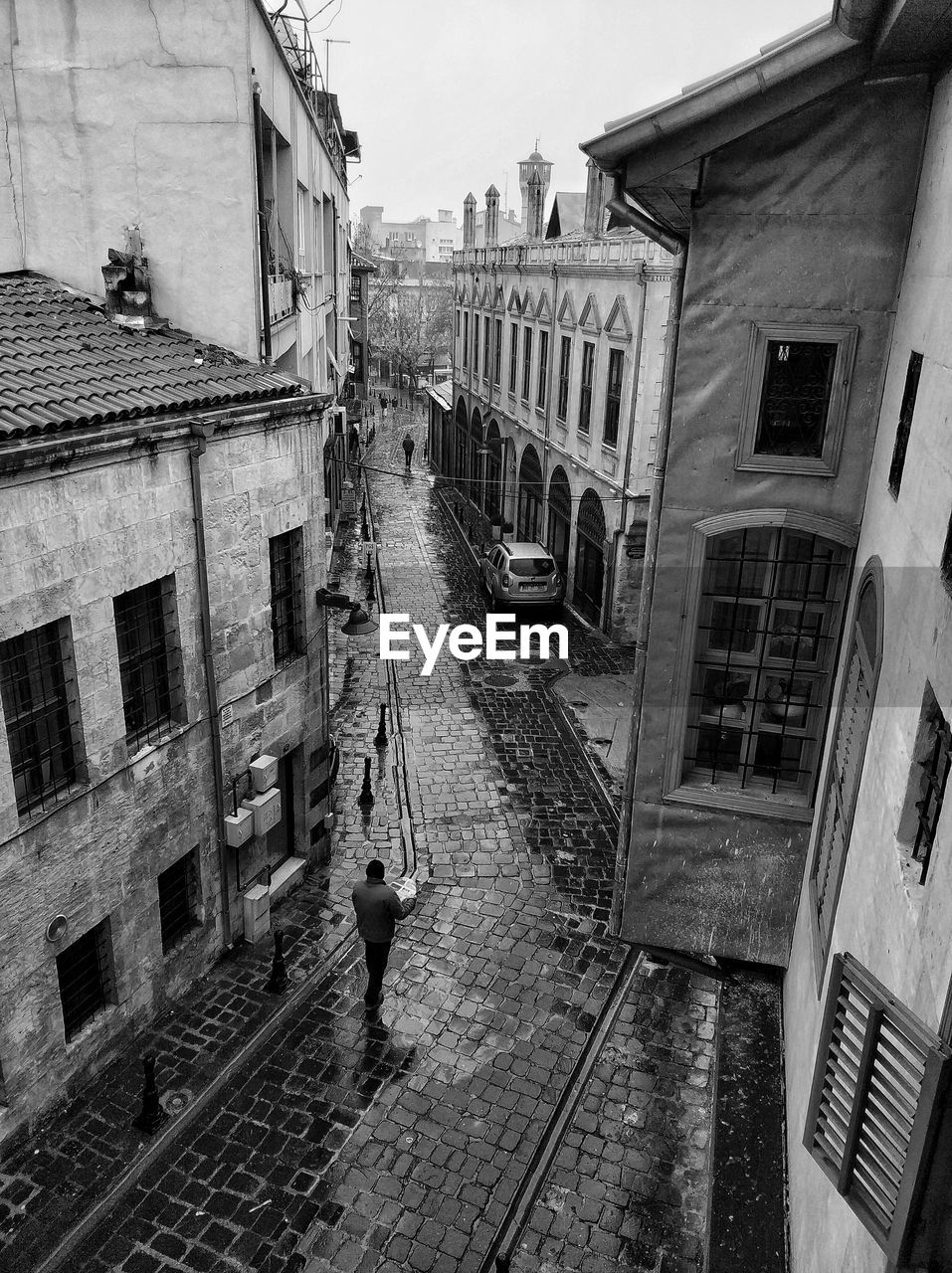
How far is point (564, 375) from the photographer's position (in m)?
23.9

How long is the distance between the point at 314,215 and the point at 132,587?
1340cm

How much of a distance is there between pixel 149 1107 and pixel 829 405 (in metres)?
8.64

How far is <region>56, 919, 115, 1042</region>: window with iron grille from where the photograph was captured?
8.21 meters

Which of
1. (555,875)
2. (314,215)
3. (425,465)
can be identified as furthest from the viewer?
(425,465)

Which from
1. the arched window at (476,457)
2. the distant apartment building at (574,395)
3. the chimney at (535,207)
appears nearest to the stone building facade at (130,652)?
the distant apartment building at (574,395)

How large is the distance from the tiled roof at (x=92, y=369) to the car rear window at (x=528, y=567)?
1176 cm

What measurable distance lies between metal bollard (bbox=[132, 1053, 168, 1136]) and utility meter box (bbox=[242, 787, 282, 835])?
273 cm

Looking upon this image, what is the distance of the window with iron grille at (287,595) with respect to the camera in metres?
10.5

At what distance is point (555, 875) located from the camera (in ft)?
39.2

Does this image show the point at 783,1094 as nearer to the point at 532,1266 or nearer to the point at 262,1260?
the point at 532,1266

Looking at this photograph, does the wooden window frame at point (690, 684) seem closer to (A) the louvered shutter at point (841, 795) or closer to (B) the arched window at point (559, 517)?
(A) the louvered shutter at point (841, 795)

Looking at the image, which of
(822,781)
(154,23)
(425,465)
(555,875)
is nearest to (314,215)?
(154,23)

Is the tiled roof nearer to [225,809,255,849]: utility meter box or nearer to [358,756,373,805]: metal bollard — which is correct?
[225,809,255,849]: utility meter box

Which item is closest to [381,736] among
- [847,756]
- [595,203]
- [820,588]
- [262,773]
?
[262,773]
